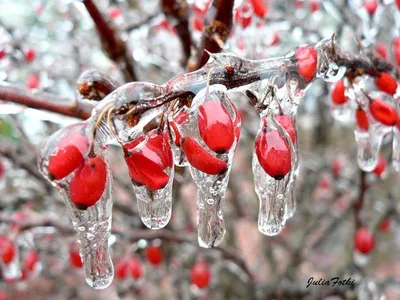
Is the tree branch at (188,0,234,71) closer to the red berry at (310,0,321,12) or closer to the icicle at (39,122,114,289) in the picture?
the icicle at (39,122,114,289)

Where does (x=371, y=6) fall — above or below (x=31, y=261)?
above

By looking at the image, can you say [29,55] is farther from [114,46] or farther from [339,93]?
[339,93]

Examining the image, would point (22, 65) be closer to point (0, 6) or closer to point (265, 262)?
point (0, 6)

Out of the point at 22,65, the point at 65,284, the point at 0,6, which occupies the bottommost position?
the point at 65,284

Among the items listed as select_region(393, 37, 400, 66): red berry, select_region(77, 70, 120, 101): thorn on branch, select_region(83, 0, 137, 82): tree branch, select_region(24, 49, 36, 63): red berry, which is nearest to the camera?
select_region(77, 70, 120, 101): thorn on branch

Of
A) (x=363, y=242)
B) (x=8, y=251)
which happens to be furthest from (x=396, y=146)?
(x=8, y=251)

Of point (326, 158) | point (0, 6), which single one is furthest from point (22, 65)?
point (326, 158)

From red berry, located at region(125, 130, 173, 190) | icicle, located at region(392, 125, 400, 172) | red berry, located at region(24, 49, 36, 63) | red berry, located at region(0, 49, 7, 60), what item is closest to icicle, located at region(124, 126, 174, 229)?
red berry, located at region(125, 130, 173, 190)
